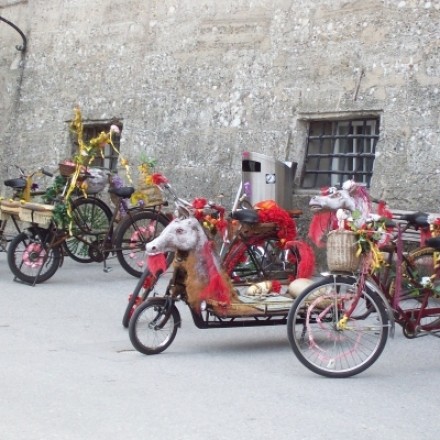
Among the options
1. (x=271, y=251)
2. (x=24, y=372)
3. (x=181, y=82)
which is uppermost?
(x=181, y=82)

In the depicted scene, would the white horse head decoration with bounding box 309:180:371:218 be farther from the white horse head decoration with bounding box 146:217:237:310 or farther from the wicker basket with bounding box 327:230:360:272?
the white horse head decoration with bounding box 146:217:237:310

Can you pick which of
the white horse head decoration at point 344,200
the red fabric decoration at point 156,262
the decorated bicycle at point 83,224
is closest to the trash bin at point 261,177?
the decorated bicycle at point 83,224

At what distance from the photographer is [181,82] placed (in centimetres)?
1255

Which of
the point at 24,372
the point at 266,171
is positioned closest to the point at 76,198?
the point at 266,171

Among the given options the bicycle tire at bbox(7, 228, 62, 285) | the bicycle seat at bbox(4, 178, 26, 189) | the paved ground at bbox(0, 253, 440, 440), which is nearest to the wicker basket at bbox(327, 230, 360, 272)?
the paved ground at bbox(0, 253, 440, 440)

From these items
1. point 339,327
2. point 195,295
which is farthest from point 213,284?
point 339,327

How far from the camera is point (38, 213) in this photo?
33.5 feet

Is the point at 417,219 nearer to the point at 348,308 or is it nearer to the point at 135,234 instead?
the point at 348,308

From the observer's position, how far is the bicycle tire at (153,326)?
7.05 metres

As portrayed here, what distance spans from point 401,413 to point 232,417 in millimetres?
968

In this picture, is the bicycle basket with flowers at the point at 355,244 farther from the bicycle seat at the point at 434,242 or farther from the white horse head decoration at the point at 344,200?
the white horse head decoration at the point at 344,200

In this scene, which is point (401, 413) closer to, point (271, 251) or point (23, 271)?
point (271, 251)

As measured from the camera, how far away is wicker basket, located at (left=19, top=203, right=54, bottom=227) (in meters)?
10.2

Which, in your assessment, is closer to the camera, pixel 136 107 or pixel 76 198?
pixel 76 198
